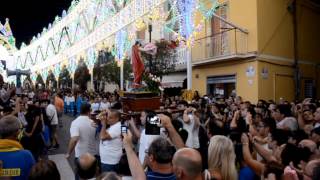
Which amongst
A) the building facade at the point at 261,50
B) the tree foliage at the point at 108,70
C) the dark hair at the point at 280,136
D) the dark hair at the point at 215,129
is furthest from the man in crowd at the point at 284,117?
the tree foliage at the point at 108,70

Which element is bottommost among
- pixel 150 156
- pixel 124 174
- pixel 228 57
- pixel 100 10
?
pixel 124 174

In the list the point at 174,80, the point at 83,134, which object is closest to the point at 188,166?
the point at 83,134

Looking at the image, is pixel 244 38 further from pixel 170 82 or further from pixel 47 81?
pixel 47 81

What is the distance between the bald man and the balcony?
14517mm

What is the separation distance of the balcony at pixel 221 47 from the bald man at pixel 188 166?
47.6 ft

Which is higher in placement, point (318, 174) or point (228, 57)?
point (228, 57)

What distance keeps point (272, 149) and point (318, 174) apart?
8.72 feet

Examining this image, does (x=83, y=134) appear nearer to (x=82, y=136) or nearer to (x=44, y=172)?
(x=82, y=136)

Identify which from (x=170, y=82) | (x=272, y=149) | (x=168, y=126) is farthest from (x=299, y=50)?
(x=168, y=126)

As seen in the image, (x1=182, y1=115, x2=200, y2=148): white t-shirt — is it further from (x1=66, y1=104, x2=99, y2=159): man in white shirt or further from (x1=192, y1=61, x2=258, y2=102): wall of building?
(x1=192, y1=61, x2=258, y2=102): wall of building

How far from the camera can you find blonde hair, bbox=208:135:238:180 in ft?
13.8

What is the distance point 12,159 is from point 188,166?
205cm

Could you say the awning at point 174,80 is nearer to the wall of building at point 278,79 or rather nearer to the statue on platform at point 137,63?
the wall of building at point 278,79

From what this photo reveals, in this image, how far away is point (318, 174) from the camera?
3920 mm
